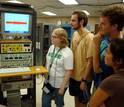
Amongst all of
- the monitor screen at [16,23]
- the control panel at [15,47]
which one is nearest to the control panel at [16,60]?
the control panel at [15,47]

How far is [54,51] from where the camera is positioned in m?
2.68

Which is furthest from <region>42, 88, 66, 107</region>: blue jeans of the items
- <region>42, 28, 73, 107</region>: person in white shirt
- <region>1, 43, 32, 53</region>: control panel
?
<region>1, 43, 32, 53</region>: control panel

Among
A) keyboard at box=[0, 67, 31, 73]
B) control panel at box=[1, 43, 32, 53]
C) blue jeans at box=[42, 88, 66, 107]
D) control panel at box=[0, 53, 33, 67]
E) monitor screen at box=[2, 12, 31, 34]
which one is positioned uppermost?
monitor screen at box=[2, 12, 31, 34]

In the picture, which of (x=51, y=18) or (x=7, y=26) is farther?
(x=51, y=18)

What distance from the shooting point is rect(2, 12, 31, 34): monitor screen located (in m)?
2.78

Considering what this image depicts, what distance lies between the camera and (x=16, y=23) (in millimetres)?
2812

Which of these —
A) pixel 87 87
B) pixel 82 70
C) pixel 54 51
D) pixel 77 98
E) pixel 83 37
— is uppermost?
pixel 83 37

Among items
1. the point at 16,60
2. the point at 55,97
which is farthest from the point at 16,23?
the point at 55,97

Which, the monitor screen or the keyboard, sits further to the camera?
the monitor screen

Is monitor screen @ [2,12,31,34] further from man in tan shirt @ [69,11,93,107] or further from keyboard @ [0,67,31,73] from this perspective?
man in tan shirt @ [69,11,93,107]

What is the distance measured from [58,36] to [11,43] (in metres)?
0.64

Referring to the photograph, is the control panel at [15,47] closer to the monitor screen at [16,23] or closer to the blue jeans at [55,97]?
the monitor screen at [16,23]

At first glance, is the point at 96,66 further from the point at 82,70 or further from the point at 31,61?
the point at 31,61

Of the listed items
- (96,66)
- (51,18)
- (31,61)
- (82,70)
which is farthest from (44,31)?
(51,18)
